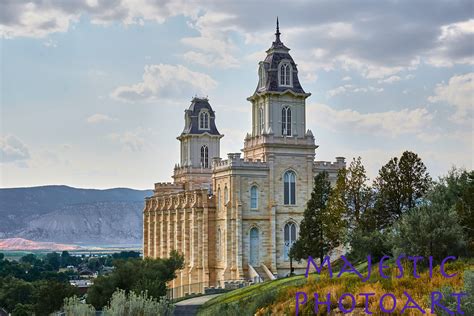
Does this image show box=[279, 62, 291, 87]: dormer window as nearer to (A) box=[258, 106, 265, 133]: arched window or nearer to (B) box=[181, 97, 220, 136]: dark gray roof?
(A) box=[258, 106, 265, 133]: arched window

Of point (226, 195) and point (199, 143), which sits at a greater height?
point (199, 143)

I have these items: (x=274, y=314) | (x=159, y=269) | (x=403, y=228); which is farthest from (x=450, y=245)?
(x=159, y=269)

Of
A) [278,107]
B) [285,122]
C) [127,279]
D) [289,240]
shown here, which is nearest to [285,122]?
[285,122]

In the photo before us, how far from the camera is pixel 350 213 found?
46219 mm

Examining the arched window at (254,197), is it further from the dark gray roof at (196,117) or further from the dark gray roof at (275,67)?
the dark gray roof at (196,117)

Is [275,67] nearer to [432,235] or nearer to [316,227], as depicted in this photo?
[316,227]

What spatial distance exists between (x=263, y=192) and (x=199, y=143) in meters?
22.6

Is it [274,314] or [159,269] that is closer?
[274,314]

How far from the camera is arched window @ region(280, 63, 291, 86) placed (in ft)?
214

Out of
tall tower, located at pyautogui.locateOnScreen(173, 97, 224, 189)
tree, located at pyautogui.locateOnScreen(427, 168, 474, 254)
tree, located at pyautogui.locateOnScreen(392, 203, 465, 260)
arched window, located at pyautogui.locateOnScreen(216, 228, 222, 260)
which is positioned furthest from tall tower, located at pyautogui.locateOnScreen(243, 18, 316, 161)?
tree, located at pyautogui.locateOnScreen(392, 203, 465, 260)

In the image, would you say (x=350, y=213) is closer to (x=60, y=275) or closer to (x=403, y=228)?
(x=403, y=228)

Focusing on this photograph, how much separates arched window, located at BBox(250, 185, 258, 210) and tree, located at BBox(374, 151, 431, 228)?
21880 mm

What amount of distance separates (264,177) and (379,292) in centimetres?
3617

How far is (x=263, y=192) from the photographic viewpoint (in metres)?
64.2
